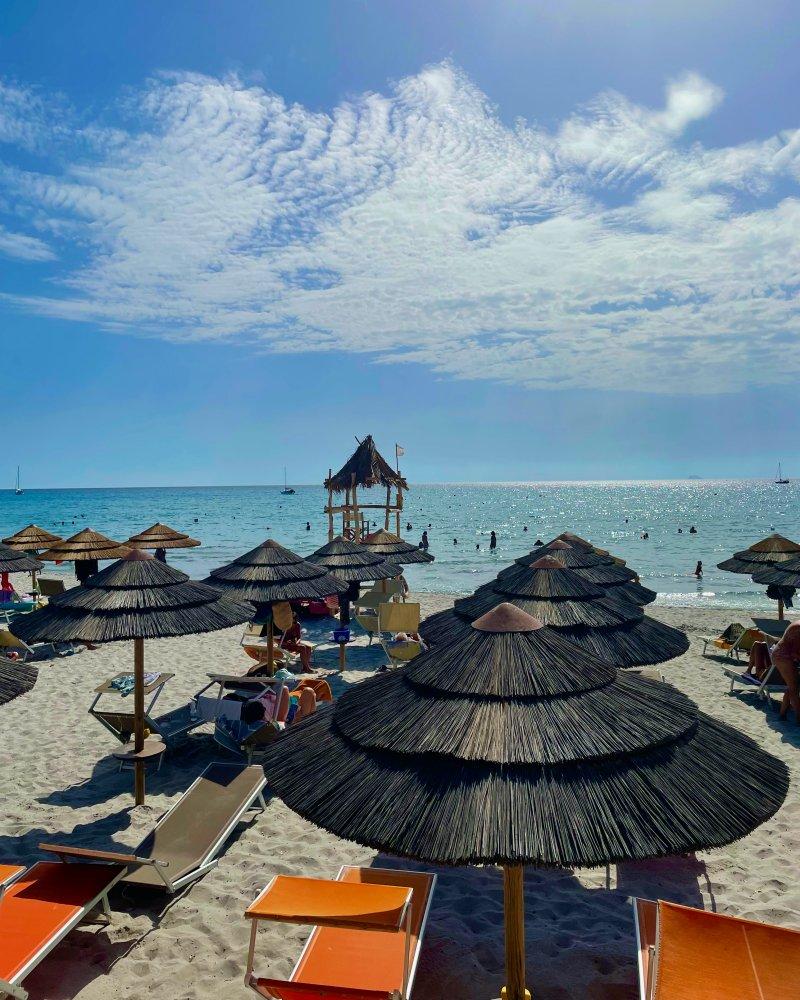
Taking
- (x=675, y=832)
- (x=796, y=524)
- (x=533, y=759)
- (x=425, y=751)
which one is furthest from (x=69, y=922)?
(x=796, y=524)

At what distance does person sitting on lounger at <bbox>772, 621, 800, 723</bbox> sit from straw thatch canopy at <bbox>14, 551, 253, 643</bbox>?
6.92 m

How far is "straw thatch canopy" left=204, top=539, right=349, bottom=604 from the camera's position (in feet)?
24.9

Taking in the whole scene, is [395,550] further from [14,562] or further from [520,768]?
[520,768]

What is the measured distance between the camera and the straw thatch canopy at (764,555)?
1304cm

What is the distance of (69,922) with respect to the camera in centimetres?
371

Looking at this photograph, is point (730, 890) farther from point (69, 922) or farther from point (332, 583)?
point (332, 583)

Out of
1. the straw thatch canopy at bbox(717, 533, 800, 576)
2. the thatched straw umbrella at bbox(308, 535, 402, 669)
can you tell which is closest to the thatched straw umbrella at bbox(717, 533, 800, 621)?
the straw thatch canopy at bbox(717, 533, 800, 576)

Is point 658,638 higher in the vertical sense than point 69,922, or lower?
higher

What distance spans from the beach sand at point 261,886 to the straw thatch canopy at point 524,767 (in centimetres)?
168

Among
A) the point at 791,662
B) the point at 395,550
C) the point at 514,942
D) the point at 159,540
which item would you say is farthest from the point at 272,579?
the point at 159,540

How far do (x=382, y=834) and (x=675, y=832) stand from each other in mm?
1153

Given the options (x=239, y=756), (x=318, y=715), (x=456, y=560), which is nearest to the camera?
(x=318, y=715)

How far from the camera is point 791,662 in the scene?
27.7 feet

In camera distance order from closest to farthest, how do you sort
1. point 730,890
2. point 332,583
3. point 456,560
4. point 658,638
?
1. point 730,890
2. point 658,638
3. point 332,583
4. point 456,560
